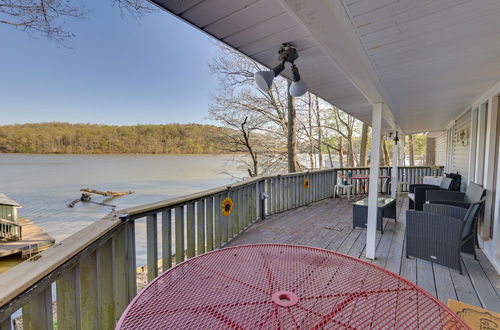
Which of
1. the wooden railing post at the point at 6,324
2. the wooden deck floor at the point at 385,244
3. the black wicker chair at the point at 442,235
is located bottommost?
the wooden deck floor at the point at 385,244

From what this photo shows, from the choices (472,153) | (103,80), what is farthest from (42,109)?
(472,153)

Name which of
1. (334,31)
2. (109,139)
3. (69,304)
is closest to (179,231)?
(69,304)

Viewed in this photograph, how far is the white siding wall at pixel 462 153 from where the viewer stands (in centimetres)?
443

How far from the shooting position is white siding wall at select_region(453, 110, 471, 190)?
4.43 meters

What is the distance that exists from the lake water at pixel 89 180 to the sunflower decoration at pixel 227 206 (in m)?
9.75

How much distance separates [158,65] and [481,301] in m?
25.4

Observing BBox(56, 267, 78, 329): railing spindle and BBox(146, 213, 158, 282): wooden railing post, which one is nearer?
BBox(56, 267, 78, 329): railing spindle

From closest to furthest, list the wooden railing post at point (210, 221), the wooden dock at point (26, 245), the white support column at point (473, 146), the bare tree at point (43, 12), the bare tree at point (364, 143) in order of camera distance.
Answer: the wooden railing post at point (210, 221)
the bare tree at point (43, 12)
the white support column at point (473, 146)
the wooden dock at point (26, 245)
the bare tree at point (364, 143)

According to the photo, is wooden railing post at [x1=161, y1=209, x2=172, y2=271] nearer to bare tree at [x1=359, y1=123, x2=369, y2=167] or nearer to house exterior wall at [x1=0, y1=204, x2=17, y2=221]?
bare tree at [x1=359, y1=123, x2=369, y2=167]

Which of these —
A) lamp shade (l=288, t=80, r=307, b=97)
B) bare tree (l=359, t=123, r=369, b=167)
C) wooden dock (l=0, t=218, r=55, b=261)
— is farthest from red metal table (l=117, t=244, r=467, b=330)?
bare tree (l=359, t=123, r=369, b=167)

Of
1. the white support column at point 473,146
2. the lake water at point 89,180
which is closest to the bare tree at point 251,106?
the lake water at point 89,180

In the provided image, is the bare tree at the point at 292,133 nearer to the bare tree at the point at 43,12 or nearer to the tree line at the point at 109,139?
the tree line at the point at 109,139

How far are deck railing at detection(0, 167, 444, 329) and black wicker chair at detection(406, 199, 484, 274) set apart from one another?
2223 millimetres

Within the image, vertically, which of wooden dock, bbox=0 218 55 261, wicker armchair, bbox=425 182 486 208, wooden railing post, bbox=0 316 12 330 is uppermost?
wooden railing post, bbox=0 316 12 330
